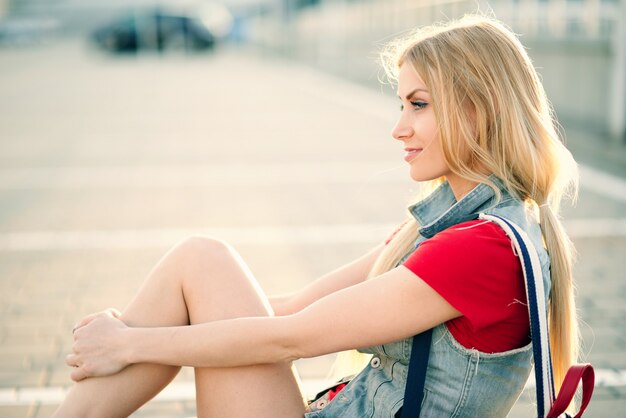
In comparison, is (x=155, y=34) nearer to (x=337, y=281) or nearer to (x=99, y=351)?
(x=337, y=281)

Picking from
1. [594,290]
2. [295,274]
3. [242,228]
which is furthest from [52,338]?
[594,290]

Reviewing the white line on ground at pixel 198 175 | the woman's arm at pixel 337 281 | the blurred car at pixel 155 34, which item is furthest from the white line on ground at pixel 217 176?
the blurred car at pixel 155 34

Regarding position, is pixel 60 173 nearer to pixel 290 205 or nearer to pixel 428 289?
pixel 290 205

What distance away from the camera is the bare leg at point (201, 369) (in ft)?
7.52

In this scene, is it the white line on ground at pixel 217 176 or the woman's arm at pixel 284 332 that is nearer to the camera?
the woman's arm at pixel 284 332

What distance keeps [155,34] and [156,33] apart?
8 centimetres

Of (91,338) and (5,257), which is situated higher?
(91,338)

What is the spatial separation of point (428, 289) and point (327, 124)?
1237 cm

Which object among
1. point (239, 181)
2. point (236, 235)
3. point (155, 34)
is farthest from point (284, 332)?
point (155, 34)

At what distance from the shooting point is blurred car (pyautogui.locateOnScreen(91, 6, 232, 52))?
3856cm

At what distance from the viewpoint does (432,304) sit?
1995 mm

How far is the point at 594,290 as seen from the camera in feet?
16.7

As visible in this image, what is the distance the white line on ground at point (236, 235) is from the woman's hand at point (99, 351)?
13.1ft

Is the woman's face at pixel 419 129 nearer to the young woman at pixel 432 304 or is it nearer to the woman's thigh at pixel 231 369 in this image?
the young woman at pixel 432 304
